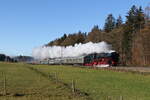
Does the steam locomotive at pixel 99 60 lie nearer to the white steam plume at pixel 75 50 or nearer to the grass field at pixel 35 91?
the white steam plume at pixel 75 50

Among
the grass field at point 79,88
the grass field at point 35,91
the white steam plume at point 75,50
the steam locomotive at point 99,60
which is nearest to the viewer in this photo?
the grass field at point 35,91

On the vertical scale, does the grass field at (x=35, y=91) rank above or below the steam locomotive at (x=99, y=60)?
below

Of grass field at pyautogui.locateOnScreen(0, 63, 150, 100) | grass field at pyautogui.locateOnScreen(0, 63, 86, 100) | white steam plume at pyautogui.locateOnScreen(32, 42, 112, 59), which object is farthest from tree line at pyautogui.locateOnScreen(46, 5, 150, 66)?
grass field at pyautogui.locateOnScreen(0, 63, 86, 100)

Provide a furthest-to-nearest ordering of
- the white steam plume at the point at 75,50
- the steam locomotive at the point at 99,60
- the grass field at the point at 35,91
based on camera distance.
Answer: the white steam plume at the point at 75,50
the steam locomotive at the point at 99,60
the grass field at the point at 35,91

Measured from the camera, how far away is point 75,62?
9838cm

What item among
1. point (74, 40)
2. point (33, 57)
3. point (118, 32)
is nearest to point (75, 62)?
point (118, 32)

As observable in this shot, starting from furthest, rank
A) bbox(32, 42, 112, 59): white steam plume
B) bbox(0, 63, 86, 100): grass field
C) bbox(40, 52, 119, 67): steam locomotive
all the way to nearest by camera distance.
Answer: bbox(32, 42, 112, 59): white steam plume → bbox(40, 52, 119, 67): steam locomotive → bbox(0, 63, 86, 100): grass field

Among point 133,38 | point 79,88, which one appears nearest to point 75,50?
point 133,38

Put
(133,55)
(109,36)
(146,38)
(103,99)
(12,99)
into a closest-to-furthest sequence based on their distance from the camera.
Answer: (12,99) → (103,99) → (146,38) → (133,55) → (109,36)

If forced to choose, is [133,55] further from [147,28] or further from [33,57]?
[33,57]

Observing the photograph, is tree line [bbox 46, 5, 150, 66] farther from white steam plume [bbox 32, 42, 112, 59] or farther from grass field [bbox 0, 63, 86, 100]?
grass field [bbox 0, 63, 86, 100]

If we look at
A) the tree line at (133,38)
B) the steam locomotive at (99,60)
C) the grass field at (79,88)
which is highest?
the tree line at (133,38)

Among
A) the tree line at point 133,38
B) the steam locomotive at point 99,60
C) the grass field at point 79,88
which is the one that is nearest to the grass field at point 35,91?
the grass field at point 79,88

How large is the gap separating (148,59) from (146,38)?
6.16m
